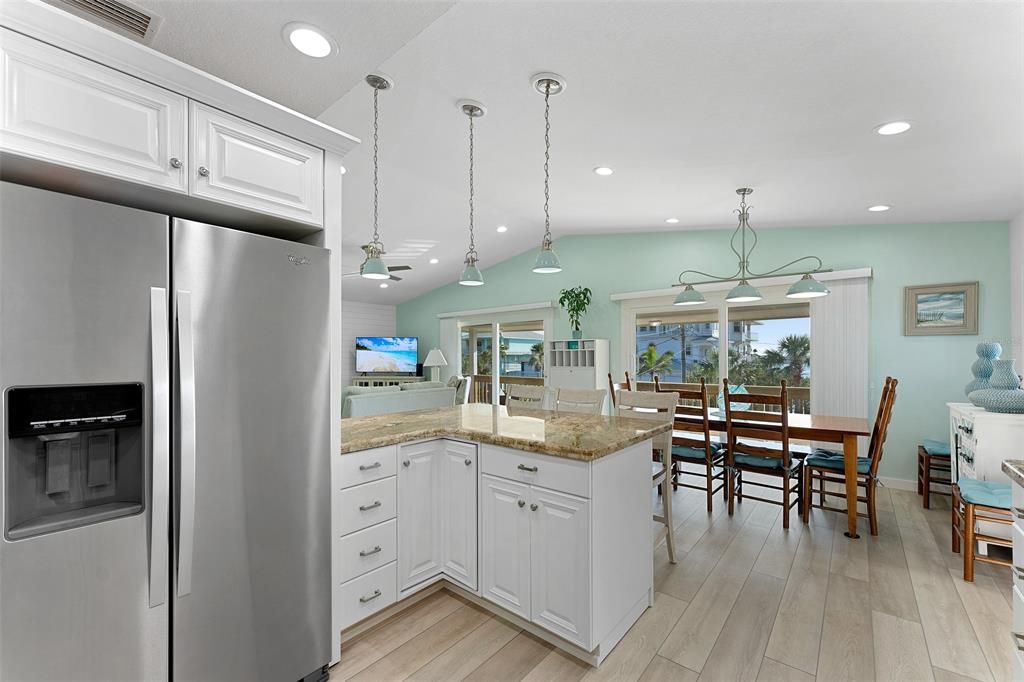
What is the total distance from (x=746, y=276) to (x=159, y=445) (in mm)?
5431

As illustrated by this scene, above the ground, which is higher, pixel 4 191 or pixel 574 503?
pixel 4 191

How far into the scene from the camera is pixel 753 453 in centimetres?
349

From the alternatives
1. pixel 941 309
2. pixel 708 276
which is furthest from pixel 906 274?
pixel 708 276

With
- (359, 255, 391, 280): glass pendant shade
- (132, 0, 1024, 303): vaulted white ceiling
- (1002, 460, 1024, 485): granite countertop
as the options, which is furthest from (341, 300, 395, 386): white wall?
(1002, 460, 1024, 485): granite countertop

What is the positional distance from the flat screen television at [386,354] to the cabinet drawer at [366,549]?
7350mm

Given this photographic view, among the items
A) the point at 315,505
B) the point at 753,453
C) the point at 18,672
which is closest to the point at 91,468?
the point at 18,672

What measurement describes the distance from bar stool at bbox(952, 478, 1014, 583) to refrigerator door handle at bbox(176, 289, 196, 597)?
3734 mm

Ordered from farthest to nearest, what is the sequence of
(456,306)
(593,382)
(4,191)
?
(456,306), (593,382), (4,191)

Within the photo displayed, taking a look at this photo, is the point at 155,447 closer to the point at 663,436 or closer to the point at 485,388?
the point at 663,436

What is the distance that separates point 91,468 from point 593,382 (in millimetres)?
5467

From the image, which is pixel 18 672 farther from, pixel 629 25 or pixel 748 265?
pixel 748 265

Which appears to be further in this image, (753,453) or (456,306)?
(456,306)

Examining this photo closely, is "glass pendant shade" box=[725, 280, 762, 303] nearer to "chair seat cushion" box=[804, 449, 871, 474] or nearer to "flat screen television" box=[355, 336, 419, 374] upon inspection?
"chair seat cushion" box=[804, 449, 871, 474]

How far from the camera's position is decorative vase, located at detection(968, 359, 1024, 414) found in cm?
279
